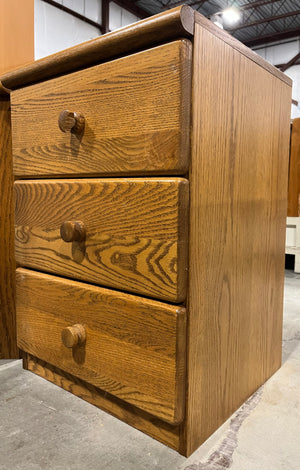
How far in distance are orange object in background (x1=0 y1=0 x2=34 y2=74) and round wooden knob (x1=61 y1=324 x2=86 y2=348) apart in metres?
0.60

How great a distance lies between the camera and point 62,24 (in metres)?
4.32

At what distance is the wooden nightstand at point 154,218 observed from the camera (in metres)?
0.50

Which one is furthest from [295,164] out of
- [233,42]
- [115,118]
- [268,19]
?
[268,19]

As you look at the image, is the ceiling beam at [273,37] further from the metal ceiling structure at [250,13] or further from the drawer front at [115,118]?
the drawer front at [115,118]

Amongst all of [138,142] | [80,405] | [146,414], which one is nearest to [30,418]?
[80,405]

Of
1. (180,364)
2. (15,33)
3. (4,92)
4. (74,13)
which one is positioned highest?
(74,13)

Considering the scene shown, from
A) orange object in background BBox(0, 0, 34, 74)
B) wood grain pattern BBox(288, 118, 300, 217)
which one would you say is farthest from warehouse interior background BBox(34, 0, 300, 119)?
orange object in background BBox(0, 0, 34, 74)

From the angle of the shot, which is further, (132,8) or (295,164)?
(132,8)

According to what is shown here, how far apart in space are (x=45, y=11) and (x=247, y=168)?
14.4ft

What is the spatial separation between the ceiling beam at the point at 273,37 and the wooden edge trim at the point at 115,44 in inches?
225

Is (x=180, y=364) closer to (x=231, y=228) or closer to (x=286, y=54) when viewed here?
(x=231, y=228)

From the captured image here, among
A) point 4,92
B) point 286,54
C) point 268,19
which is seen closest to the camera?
point 4,92

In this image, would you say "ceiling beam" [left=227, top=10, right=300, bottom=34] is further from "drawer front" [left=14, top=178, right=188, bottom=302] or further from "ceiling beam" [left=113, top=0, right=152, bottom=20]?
"drawer front" [left=14, top=178, right=188, bottom=302]

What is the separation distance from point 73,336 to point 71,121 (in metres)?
0.34
